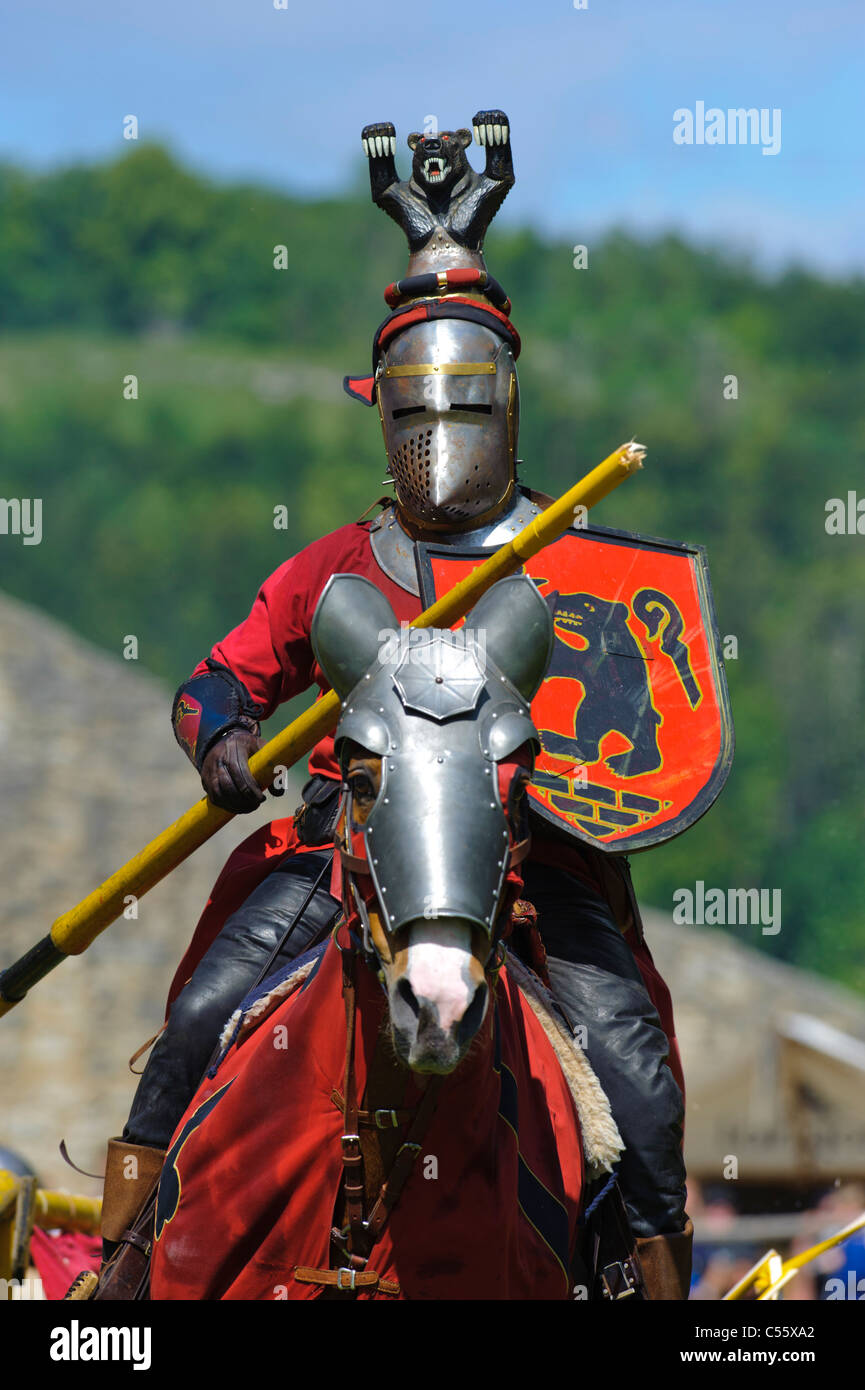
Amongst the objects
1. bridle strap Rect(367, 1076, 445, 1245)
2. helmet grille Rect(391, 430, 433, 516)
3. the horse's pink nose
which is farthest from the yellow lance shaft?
the horse's pink nose

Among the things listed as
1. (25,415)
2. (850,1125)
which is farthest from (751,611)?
(850,1125)

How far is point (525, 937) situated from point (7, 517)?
7176cm

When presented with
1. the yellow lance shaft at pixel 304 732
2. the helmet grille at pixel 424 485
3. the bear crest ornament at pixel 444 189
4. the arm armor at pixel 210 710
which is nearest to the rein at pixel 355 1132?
the yellow lance shaft at pixel 304 732

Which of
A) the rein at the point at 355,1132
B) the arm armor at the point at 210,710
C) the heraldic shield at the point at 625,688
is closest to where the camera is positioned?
the rein at the point at 355,1132

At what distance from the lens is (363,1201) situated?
5051mm

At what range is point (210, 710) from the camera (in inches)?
245

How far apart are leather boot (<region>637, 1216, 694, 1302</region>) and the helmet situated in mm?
2276

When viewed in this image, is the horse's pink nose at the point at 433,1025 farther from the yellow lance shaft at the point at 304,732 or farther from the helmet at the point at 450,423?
the helmet at the point at 450,423

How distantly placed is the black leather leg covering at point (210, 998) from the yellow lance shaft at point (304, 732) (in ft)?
0.99

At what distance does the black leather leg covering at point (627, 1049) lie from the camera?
6004 mm

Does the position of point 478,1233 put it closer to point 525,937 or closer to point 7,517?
point 525,937

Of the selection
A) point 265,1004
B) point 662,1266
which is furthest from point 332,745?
point 662,1266

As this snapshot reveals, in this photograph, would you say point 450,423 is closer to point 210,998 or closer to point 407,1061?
point 210,998

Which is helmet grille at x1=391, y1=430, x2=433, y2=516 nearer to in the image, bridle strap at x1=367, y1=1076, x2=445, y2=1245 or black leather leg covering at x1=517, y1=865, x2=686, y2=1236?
black leather leg covering at x1=517, y1=865, x2=686, y2=1236
